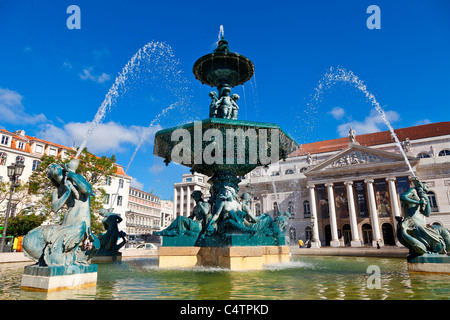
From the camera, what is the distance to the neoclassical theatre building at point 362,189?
41250 millimetres

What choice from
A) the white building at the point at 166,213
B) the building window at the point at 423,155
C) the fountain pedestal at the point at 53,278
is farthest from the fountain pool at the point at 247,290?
the white building at the point at 166,213

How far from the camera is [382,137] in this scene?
178 feet

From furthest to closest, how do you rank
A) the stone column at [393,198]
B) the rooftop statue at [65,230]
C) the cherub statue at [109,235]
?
the stone column at [393,198] < the cherub statue at [109,235] < the rooftop statue at [65,230]

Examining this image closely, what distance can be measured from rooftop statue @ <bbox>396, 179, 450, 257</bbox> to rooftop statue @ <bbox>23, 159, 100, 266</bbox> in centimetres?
639

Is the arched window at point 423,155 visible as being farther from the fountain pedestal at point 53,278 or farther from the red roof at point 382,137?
the fountain pedestal at point 53,278

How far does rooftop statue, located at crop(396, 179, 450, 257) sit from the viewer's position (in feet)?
20.0

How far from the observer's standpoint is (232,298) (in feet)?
12.5

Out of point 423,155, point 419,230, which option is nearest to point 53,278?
point 419,230

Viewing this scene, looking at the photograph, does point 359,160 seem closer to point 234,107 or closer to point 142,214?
point 234,107

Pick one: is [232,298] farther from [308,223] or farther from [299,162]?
[299,162]

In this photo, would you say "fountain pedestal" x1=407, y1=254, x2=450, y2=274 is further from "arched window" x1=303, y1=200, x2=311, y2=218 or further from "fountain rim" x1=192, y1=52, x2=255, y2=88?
"arched window" x1=303, y1=200, x2=311, y2=218

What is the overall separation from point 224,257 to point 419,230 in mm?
4431

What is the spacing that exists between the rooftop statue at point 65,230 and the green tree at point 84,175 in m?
17.5

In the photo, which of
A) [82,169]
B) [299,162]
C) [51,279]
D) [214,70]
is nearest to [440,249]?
[51,279]
